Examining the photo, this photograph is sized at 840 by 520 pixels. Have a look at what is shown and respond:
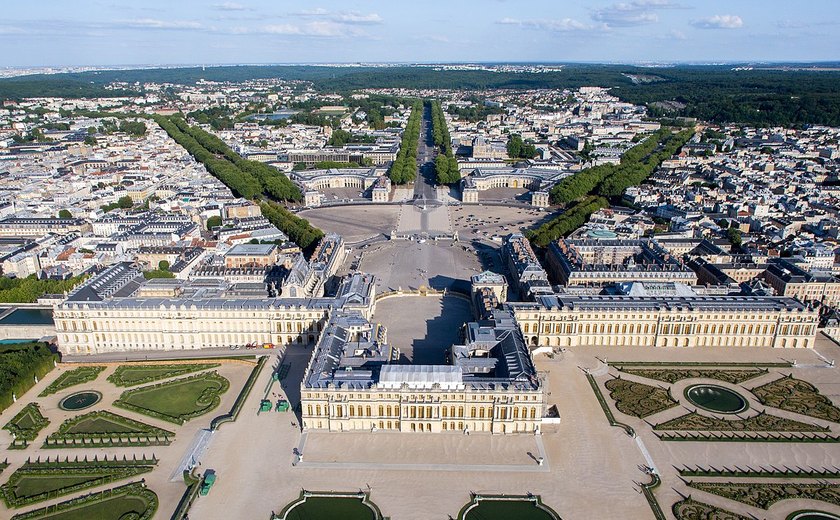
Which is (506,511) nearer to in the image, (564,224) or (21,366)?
(21,366)

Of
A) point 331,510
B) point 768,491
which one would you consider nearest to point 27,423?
point 331,510

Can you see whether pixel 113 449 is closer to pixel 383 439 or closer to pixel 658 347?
pixel 383 439

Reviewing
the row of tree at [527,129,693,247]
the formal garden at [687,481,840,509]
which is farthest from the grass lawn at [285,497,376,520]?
the row of tree at [527,129,693,247]

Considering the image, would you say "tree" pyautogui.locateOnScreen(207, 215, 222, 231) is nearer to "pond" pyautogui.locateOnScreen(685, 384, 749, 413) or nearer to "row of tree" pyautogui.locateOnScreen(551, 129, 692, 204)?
"row of tree" pyautogui.locateOnScreen(551, 129, 692, 204)

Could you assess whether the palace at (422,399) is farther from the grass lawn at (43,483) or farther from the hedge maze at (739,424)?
the grass lawn at (43,483)

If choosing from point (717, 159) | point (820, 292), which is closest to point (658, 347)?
point (820, 292)

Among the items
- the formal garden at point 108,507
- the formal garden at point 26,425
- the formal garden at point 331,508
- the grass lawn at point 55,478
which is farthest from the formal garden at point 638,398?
the formal garden at point 26,425
